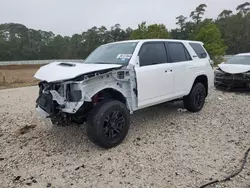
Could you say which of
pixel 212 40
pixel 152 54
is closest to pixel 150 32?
pixel 212 40

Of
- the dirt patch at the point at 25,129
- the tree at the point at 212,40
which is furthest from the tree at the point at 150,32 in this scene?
the dirt patch at the point at 25,129

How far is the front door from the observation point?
174 inches

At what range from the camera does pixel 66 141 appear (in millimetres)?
4387

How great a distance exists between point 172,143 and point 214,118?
1.78 metres

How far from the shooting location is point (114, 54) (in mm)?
4785

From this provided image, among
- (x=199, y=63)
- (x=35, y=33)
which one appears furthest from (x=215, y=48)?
(x=35, y=33)

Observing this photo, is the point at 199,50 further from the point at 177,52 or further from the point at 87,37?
the point at 87,37

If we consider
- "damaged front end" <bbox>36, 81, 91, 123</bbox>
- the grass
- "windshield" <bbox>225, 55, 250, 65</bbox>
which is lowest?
the grass

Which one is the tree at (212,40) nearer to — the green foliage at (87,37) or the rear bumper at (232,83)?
the green foliage at (87,37)

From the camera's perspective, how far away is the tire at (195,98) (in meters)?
5.74

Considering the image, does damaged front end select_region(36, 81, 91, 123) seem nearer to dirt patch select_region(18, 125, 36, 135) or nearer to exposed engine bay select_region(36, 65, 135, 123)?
exposed engine bay select_region(36, 65, 135, 123)

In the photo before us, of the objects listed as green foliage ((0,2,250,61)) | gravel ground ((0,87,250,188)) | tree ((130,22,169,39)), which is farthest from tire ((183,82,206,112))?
green foliage ((0,2,250,61))

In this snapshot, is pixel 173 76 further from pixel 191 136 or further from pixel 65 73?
pixel 65 73

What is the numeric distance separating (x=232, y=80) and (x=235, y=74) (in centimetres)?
23
